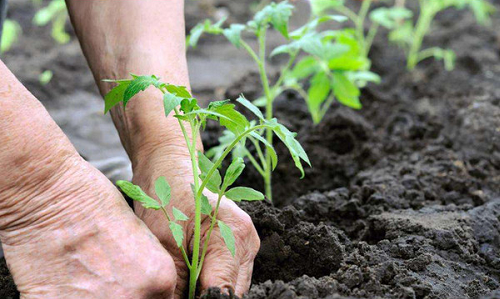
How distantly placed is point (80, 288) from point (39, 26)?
15.0 feet

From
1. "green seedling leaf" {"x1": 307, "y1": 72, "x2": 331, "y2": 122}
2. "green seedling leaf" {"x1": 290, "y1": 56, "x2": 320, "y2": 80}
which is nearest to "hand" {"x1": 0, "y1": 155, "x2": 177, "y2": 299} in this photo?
"green seedling leaf" {"x1": 307, "y1": 72, "x2": 331, "y2": 122}

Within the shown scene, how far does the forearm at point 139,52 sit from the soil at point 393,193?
361 millimetres

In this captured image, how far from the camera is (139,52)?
1.86 m

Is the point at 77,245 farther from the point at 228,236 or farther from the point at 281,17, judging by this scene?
the point at 281,17

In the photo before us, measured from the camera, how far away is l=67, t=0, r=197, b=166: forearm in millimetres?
1776

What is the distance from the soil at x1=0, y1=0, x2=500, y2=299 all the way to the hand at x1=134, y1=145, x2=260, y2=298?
0.25 feet

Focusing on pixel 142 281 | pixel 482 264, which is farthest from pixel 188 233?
pixel 482 264

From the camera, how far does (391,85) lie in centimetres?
371

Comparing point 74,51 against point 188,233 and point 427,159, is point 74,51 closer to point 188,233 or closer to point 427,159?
point 427,159

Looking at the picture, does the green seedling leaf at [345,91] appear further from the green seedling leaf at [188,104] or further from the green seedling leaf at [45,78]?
the green seedling leaf at [45,78]

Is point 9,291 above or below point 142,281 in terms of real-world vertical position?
below

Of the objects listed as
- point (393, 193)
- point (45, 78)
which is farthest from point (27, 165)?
point (45, 78)

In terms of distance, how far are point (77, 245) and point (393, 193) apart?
3.96 ft

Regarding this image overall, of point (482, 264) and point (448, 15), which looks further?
point (448, 15)
